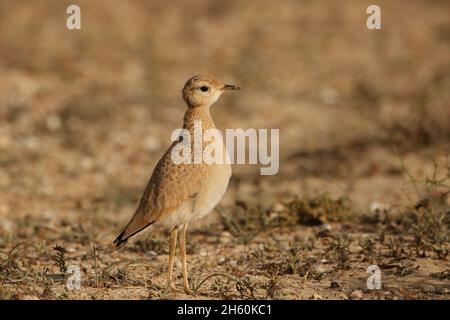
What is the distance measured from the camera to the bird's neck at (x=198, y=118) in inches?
191

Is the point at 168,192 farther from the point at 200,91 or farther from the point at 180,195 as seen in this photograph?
the point at 200,91

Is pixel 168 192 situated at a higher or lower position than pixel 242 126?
lower

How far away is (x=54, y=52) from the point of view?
1152 centimetres

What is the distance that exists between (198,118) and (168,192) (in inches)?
21.2

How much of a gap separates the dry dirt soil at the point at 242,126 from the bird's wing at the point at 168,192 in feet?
1.45

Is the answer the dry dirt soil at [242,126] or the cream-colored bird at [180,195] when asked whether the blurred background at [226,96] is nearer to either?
the dry dirt soil at [242,126]

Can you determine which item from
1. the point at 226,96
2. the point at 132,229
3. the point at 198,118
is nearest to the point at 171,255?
the point at 132,229

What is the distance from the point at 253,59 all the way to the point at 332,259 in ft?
20.6

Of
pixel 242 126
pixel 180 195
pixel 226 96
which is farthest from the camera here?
pixel 226 96

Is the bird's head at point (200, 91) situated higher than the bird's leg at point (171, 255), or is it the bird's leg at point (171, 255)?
the bird's head at point (200, 91)

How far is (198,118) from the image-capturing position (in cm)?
488

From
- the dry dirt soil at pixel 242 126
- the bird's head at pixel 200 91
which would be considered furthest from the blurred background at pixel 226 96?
the bird's head at pixel 200 91

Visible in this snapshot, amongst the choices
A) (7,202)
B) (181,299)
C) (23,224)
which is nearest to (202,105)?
(181,299)

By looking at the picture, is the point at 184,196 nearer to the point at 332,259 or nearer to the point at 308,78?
the point at 332,259
